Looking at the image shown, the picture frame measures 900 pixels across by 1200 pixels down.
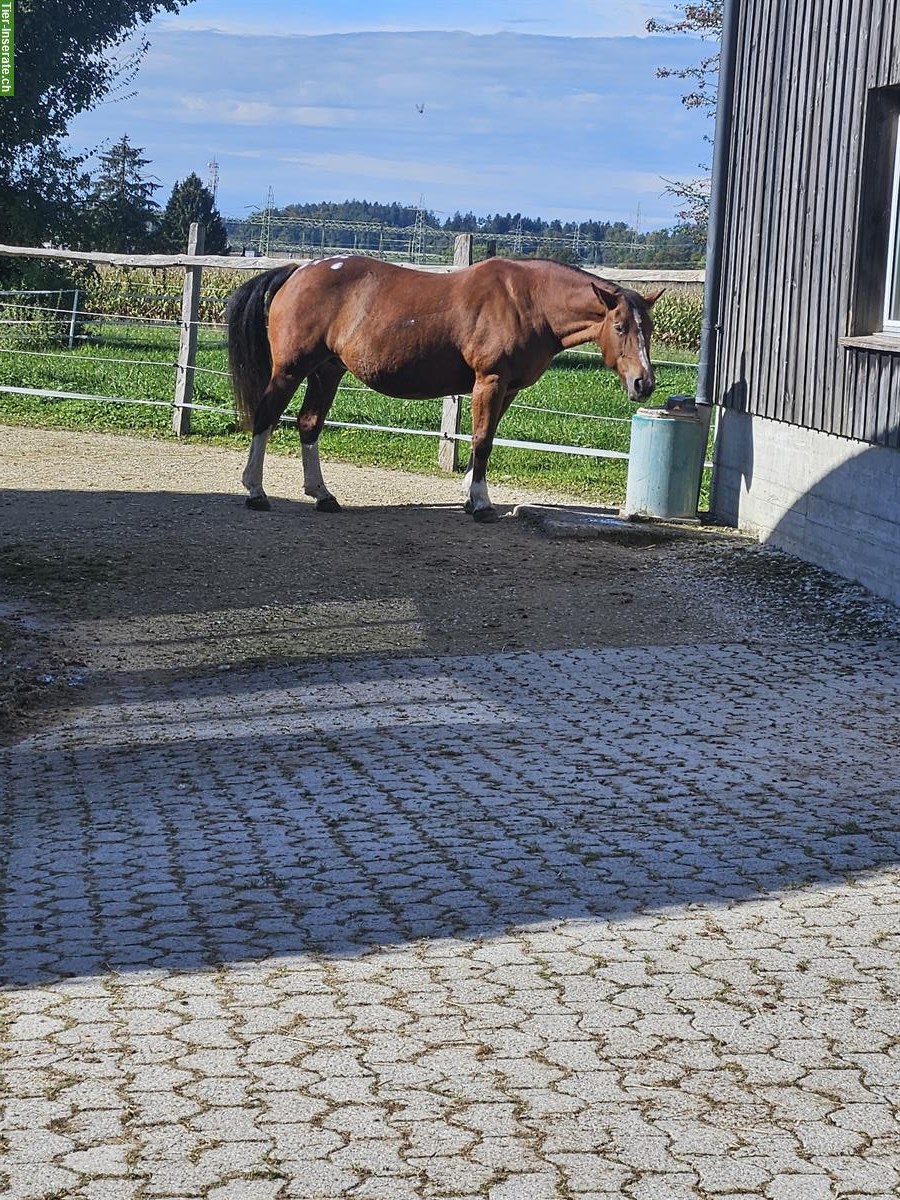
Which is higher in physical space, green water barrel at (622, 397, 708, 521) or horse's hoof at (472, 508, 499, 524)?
green water barrel at (622, 397, 708, 521)

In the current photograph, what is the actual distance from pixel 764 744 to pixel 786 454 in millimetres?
4941

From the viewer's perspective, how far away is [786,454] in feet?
37.0

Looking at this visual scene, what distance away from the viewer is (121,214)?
34500 millimetres

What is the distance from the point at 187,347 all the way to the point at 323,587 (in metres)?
7.85

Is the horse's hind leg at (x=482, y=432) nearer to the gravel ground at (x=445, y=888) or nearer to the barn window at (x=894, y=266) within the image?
A: the gravel ground at (x=445, y=888)

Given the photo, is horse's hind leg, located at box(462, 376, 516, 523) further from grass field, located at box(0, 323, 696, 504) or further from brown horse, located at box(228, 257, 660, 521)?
grass field, located at box(0, 323, 696, 504)

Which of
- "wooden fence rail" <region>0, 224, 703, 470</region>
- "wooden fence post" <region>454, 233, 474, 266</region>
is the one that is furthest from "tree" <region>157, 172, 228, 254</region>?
"wooden fence post" <region>454, 233, 474, 266</region>

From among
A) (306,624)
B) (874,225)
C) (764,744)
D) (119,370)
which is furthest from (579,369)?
(764,744)

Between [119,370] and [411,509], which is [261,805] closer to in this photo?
[411,509]

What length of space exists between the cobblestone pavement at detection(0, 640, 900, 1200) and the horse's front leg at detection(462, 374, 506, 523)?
15.6ft

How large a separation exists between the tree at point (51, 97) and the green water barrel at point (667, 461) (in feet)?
77.5

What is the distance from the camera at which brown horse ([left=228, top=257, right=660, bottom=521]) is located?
12.1m

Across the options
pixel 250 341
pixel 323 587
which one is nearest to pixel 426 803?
pixel 323 587

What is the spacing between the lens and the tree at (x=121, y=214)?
34312mm
